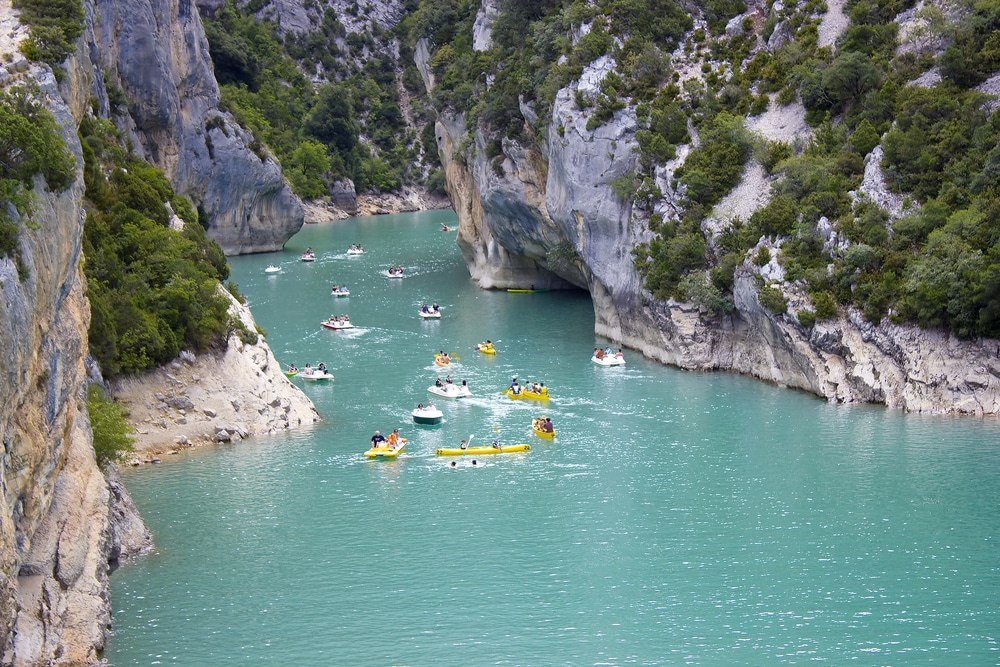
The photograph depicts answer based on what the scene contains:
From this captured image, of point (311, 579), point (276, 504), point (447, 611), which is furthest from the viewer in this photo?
point (276, 504)

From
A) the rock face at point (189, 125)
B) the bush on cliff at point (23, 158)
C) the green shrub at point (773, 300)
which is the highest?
the rock face at point (189, 125)

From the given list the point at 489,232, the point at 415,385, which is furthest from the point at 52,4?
the point at 489,232

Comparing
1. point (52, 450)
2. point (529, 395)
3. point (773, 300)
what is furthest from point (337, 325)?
point (52, 450)

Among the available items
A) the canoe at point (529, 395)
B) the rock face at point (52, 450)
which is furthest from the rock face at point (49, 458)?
the canoe at point (529, 395)

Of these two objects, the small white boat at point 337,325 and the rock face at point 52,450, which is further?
the small white boat at point 337,325

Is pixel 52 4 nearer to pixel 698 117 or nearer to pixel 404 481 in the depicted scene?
pixel 404 481

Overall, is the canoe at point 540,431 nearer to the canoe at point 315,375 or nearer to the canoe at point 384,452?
the canoe at point 384,452

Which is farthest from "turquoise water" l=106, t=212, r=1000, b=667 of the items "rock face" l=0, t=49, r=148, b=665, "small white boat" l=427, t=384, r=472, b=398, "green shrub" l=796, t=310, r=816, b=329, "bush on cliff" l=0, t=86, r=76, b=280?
"bush on cliff" l=0, t=86, r=76, b=280

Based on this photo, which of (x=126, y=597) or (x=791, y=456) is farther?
(x=791, y=456)

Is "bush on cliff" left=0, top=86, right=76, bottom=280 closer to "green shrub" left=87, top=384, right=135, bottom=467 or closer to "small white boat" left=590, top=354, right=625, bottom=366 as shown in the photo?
"green shrub" left=87, top=384, right=135, bottom=467
